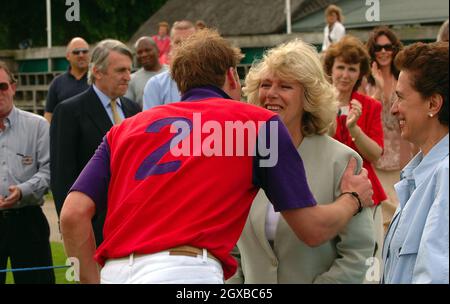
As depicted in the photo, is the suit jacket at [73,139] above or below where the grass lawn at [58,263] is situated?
above

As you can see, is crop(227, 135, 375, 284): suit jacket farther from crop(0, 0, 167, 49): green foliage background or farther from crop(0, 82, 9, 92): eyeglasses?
crop(0, 82, 9, 92): eyeglasses

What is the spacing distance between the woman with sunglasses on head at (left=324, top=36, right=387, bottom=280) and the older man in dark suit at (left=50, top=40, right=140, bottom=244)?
4.58 feet

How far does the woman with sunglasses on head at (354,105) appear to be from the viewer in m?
6.19

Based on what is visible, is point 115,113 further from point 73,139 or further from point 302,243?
point 302,243

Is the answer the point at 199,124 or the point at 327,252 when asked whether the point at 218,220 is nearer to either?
the point at 199,124

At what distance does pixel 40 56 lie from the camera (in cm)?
1161

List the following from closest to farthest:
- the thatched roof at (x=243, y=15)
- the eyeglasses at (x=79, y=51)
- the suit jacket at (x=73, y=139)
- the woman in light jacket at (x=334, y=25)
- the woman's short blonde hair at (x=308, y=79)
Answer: the woman's short blonde hair at (x=308, y=79) < the suit jacket at (x=73, y=139) < the eyeglasses at (x=79, y=51) < the woman in light jacket at (x=334, y=25) < the thatched roof at (x=243, y=15)

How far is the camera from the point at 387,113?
7.21m

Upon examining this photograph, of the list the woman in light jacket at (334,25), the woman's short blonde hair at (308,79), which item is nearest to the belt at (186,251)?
the woman's short blonde hair at (308,79)

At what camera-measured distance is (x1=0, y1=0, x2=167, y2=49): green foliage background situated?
7.37 meters

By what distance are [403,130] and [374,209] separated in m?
2.13

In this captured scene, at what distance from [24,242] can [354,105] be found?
2.32 m

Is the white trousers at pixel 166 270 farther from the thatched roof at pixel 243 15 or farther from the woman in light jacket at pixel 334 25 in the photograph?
the thatched roof at pixel 243 15

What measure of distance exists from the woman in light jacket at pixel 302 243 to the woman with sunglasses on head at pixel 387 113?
9.90ft
